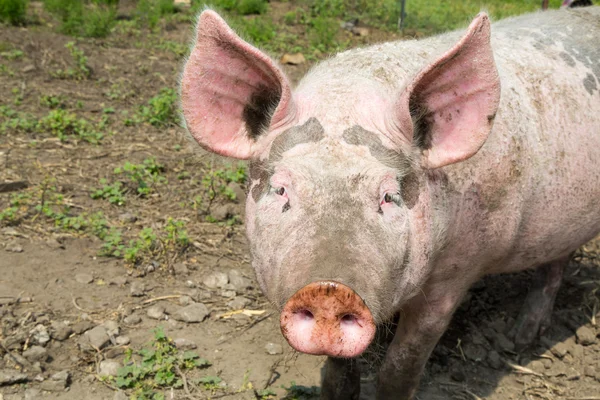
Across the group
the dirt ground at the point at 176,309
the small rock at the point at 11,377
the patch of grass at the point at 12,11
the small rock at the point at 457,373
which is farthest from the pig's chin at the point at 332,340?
the patch of grass at the point at 12,11

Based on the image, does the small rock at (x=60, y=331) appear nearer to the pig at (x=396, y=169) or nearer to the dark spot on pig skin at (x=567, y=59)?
the pig at (x=396, y=169)

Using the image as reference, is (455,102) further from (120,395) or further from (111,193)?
(111,193)

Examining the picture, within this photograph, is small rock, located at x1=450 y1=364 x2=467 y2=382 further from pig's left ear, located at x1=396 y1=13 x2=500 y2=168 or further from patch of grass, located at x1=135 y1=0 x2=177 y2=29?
patch of grass, located at x1=135 y1=0 x2=177 y2=29

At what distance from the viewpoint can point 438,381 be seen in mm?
4520

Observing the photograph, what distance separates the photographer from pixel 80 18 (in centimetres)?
966

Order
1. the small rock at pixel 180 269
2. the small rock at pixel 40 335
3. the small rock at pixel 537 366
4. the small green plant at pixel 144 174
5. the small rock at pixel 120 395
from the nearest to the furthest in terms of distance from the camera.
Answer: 1. the small rock at pixel 120 395
2. the small rock at pixel 40 335
3. the small rock at pixel 537 366
4. the small rock at pixel 180 269
5. the small green plant at pixel 144 174

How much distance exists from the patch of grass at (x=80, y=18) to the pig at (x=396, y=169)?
6645mm

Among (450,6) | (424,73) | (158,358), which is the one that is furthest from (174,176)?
(450,6)

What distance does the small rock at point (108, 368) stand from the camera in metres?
4.00

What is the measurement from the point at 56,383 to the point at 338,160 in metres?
2.08

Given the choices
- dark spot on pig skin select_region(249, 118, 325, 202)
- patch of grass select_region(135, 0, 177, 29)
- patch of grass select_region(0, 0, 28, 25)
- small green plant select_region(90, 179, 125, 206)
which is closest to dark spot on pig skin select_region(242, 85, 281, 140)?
dark spot on pig skin select_region(249, 118, 325, 202)

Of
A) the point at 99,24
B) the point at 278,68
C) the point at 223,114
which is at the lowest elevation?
the point at 99,24

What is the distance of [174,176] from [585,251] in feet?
11.3

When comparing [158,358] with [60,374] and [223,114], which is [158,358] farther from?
[223,114]
